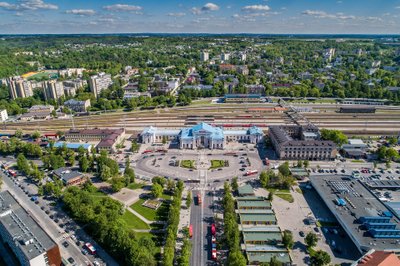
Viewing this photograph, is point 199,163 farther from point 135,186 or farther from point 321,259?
point 321,259

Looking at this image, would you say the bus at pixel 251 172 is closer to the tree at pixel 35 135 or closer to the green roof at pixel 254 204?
the green roof at pixel 254 204

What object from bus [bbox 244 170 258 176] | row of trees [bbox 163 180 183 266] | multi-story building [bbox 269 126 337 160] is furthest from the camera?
multi-story building [bbox 269 126 337 160]

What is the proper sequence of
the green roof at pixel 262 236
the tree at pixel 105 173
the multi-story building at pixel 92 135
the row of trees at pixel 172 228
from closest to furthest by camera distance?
the row of trees at pixel 172 228 → the green roof at pixel 262 236 → the tree at pixel 105 173 → the multi-story building at pixel 92 135

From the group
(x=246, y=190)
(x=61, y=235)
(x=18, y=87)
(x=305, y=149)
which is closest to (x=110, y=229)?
(x=61, y=235)

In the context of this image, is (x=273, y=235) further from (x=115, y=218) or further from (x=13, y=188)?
(x=13, y=188)

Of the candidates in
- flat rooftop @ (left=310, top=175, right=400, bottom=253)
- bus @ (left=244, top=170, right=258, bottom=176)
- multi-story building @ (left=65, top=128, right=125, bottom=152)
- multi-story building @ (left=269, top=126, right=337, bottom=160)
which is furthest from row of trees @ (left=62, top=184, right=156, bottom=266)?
multi-story building @ (left=269, top=126, right=337, bottom=160)

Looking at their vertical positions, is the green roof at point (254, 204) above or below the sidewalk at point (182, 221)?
above

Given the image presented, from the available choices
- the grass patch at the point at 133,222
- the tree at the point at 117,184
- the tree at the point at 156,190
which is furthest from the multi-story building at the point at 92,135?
the grass patch at the point at 133,222

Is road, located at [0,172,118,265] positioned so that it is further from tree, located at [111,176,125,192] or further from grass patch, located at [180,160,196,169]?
grass patch, located at [180,160,196,169]
